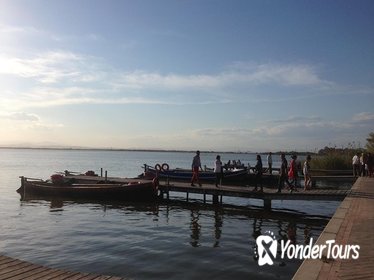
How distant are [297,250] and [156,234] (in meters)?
5.52

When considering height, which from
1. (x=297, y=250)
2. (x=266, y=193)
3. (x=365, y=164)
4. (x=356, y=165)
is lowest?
(x=297, y=250)

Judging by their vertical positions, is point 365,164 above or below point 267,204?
above

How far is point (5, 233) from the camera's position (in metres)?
16.9

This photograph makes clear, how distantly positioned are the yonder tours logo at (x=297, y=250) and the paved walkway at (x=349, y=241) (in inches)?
7.6

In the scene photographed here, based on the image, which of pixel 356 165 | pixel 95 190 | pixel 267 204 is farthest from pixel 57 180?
pixel 356 165

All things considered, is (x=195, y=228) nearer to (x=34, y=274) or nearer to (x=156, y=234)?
(x=156, y=234)

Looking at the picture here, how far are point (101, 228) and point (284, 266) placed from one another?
9.02 meters

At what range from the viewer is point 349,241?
9.20 metres

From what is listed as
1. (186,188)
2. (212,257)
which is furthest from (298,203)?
(212,257)

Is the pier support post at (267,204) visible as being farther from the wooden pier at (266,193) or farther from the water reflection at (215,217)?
the water reflection at (215,217)

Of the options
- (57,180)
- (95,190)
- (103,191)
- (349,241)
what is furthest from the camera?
(57,180)

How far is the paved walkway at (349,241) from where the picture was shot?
22.9 feet

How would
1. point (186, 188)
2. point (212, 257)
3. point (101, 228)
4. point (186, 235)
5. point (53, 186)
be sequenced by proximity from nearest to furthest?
1. point (212, 257)
2. point (186, 235)
3. point (101, 228)
4. point (186, 188)
5. point (53, 186)

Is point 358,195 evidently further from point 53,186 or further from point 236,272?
point 53,186
